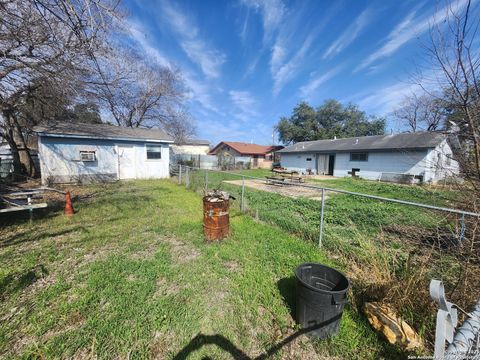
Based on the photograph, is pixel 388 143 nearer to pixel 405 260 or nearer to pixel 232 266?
pixel 405 260

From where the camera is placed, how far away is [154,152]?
14547mm

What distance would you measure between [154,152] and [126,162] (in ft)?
6.22

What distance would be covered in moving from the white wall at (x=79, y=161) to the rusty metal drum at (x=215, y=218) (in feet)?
36.4

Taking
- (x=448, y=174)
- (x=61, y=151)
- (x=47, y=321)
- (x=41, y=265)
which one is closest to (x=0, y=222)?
(x=41, y=265)

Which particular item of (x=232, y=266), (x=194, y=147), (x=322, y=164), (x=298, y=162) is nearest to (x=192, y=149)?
(x=194, y=147)

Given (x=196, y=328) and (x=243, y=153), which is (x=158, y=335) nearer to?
(x=196, y=328)

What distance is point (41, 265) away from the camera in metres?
3.50

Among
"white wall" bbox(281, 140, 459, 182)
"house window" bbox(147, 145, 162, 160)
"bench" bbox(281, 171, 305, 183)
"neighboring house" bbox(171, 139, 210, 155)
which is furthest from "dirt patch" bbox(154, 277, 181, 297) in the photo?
"neighboring house" bbox(171, 139, 210, 155)

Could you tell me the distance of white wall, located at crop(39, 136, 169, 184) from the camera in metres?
11.0

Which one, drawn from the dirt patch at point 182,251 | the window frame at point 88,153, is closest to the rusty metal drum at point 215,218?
the dirt patch at point 182,251

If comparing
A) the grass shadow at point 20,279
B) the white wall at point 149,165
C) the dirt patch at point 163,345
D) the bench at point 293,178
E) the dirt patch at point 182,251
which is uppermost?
the white wall at point 149,165

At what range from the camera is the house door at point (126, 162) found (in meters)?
13.3

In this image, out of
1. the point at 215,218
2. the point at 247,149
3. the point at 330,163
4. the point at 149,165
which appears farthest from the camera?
the point at 247,149

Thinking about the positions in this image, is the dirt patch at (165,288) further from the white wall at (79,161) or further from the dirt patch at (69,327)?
the white wall at (79,161)
